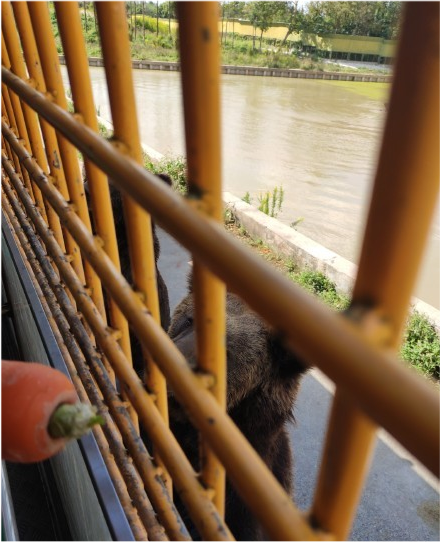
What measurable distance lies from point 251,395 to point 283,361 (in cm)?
22

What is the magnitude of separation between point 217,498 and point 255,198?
8565 mm

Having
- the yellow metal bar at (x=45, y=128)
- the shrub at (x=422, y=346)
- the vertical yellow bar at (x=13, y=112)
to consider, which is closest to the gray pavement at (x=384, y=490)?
the shrub at (x=422, y=346)

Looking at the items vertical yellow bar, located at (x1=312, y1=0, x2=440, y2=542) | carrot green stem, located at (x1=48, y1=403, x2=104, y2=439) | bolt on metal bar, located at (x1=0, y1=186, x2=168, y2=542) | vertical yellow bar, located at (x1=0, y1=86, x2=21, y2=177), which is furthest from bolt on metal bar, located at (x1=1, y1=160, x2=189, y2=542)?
vertical yellow bar, located at (x1=0, y1=86, x2=21, y2=177)

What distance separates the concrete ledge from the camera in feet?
15.1

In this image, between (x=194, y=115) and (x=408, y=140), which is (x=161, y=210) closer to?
(x=194, y=115)

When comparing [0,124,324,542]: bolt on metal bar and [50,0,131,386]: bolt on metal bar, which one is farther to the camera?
[50,0,131,386]: bolt on metal bar

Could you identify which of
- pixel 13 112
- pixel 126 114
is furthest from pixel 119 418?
pixel 13 112

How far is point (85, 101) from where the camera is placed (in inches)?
40.8

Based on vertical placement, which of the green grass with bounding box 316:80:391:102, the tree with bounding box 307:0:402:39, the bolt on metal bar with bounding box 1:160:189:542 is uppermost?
the tree with bounding box 307:0:402:39

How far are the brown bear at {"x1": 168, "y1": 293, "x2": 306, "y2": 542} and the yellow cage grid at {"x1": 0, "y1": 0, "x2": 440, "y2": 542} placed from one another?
0.72 m

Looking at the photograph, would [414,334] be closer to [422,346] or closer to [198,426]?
[422,346]

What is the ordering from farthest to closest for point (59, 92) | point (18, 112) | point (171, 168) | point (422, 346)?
point (171, 168)
point (422, 346)
point (18, 112)
point (59, 92)

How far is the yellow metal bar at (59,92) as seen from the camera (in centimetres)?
133

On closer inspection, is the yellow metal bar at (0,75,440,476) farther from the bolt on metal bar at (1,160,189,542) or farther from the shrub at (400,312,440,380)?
the shrub at (400,312,440,380)
